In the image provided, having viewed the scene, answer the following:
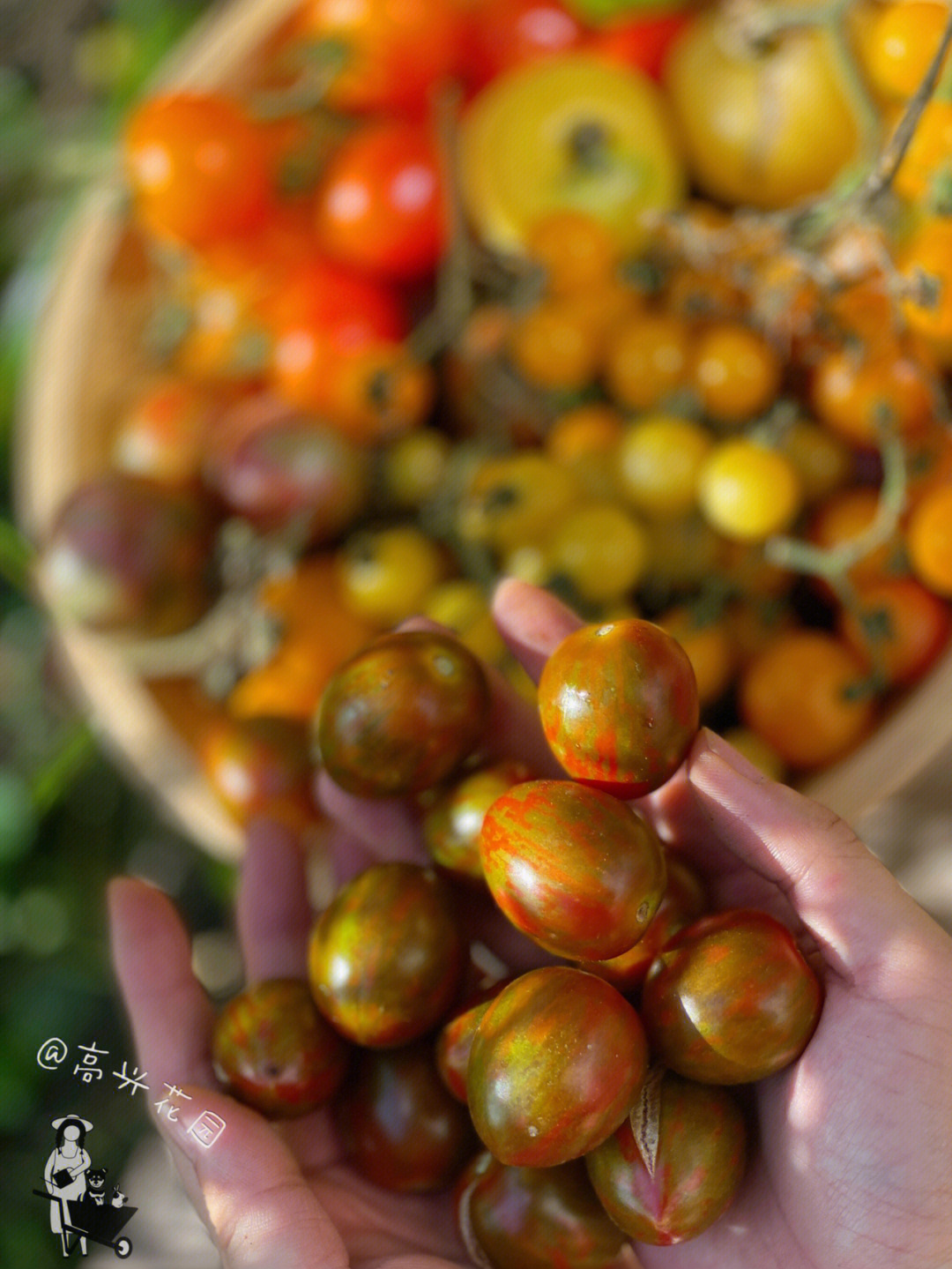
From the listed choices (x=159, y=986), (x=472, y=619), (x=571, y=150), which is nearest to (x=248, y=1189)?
(x=159, y=986)

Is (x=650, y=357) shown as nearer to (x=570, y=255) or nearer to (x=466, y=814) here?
(x=570, y=255)

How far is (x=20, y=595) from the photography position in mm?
1404

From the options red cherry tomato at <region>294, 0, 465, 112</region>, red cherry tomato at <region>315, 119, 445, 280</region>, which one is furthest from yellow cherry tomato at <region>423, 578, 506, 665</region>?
red cherry tomato at <region>294, 0, 465, 112</region>

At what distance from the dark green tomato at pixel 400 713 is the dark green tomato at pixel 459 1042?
18cm

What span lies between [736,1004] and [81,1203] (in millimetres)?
529

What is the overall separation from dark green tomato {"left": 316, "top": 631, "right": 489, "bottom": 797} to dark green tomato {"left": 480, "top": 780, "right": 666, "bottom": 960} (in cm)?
12

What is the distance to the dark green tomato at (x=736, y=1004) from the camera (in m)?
0.66

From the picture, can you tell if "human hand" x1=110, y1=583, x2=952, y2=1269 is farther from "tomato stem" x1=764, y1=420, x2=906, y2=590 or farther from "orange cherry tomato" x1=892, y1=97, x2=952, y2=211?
"orange cherry tomato" x1=892, y1=97, x2=952, y2=211

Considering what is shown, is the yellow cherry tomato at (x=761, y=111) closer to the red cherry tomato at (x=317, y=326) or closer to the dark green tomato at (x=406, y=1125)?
the red cherry tomato at (x=317, y=326)

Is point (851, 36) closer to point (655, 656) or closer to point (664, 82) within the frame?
point (664, 82)

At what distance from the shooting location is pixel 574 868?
662mm

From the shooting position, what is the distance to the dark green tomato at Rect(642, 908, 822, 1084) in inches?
26.0

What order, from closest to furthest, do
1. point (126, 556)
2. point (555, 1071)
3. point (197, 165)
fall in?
1. point (555, 1071)
2. point (126, 556)
3. point (197, 165)

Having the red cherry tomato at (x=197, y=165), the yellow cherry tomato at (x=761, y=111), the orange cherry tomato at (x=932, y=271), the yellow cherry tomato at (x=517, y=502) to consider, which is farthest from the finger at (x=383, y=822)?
the yellow cherry tomato at (x=761, y=111)
